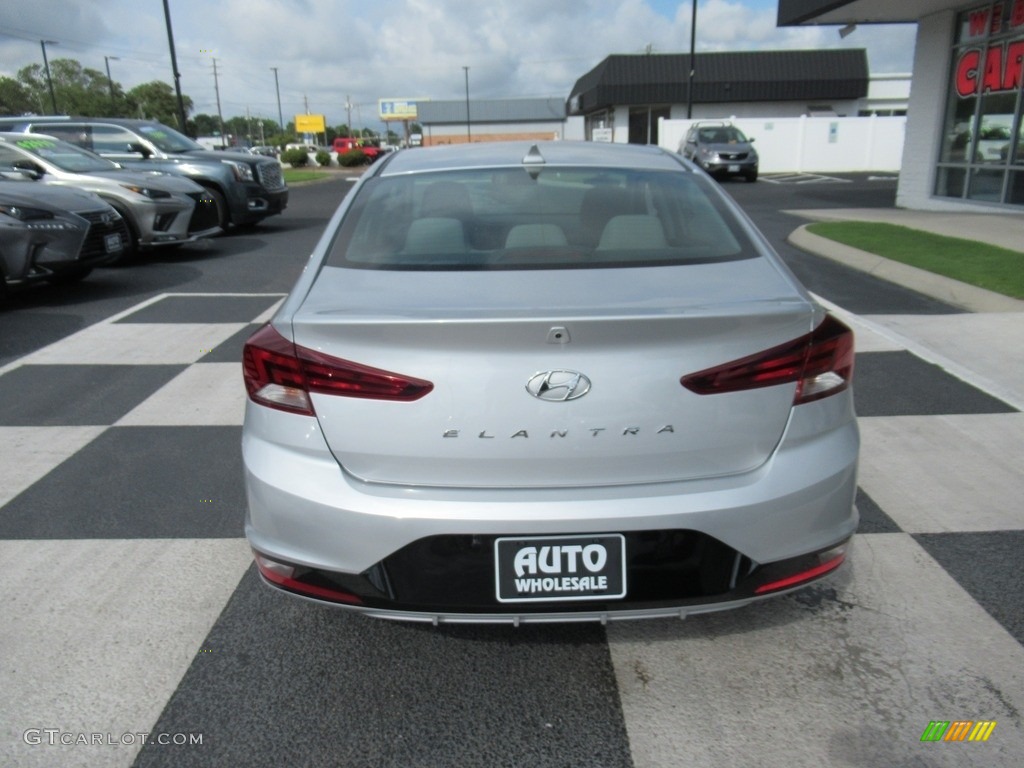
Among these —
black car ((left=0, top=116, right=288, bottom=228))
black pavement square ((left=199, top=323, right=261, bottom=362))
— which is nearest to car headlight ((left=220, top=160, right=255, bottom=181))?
black car ((left=0, top=116, right=288, bottom=228))

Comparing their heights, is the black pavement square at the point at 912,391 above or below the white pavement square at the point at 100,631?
above

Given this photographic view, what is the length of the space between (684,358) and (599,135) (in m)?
41.3

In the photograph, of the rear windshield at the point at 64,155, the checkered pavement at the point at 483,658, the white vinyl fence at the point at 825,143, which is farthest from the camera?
the white vinyl fence at the point at 825,143

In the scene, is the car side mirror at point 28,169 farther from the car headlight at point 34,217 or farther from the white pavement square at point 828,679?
the white pavement square at point 828,679

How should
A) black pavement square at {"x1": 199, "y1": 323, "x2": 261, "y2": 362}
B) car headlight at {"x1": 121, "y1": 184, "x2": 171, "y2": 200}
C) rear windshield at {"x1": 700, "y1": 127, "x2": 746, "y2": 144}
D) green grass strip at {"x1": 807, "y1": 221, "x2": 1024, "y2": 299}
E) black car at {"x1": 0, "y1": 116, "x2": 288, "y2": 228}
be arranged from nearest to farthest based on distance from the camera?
black pavement square at {"x1": 199, "y1": 323, "x2": 261, "y2": 362}
green grass strip at {"x1": 807, "y1": 221, "x2": 1024, "y2": 299}
car headlight at {"x1": 121, "y1": 184, "x2": 171, "y2": 200}
black car at {"x1": 0, "y1": 116, "x2": 288, "y2": 228}
rear windshield at {"x1": 700, "y1": 127, "x2": 746, "y2": 144}

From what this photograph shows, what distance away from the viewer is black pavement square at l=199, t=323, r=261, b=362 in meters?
5.93

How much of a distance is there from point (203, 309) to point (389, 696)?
5999 millimetres

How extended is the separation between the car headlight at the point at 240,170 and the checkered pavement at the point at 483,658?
9.93m

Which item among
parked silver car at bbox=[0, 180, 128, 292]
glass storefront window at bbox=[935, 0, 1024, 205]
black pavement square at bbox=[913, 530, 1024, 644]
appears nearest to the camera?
black pavement square at bbox=[913, 530, 1024, 644]

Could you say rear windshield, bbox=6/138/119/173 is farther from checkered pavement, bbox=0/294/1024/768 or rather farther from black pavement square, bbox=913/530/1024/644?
black pavement square, bbox=913/530/1024/644

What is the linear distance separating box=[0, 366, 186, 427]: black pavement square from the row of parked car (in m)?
2.12

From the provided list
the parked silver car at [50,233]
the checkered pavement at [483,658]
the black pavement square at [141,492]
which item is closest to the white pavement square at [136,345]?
the parked silver car at [50,233]

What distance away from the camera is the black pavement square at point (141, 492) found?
135 inches

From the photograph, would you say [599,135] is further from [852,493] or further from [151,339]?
[852,493]
